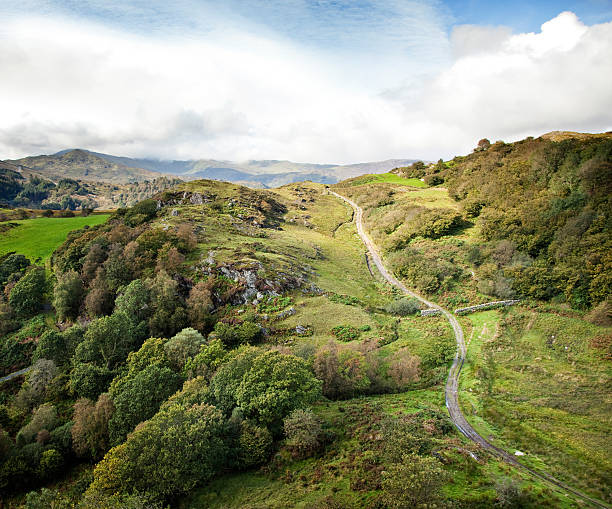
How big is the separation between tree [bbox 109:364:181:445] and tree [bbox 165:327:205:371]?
2198mm

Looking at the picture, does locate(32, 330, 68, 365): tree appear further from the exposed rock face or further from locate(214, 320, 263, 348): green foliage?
locate(214, 320, 263, 348): green foliage

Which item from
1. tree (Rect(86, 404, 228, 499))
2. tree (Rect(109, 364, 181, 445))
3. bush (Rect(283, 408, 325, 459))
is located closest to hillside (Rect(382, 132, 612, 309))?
bush (Rect(283, 408, 325, 459))

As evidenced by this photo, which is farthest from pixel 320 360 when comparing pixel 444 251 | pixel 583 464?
pixel 444 251

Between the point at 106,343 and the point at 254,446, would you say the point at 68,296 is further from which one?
the point at 254,446

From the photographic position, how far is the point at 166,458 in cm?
1886

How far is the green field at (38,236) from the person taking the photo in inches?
2569

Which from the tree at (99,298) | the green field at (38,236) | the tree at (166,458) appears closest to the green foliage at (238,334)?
the tree at (166,458)

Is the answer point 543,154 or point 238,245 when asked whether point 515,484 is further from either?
point 543,154

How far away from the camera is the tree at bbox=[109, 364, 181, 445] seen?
2578 cm

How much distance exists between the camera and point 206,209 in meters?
76.4

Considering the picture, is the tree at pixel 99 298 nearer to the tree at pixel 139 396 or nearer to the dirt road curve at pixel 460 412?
the tree at pixel 139 396

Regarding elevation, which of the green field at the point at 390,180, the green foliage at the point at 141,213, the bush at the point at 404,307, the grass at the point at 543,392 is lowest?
the grass at the point at 543,392

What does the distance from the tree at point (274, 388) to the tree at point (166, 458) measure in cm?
263

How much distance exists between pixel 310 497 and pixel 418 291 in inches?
1548
